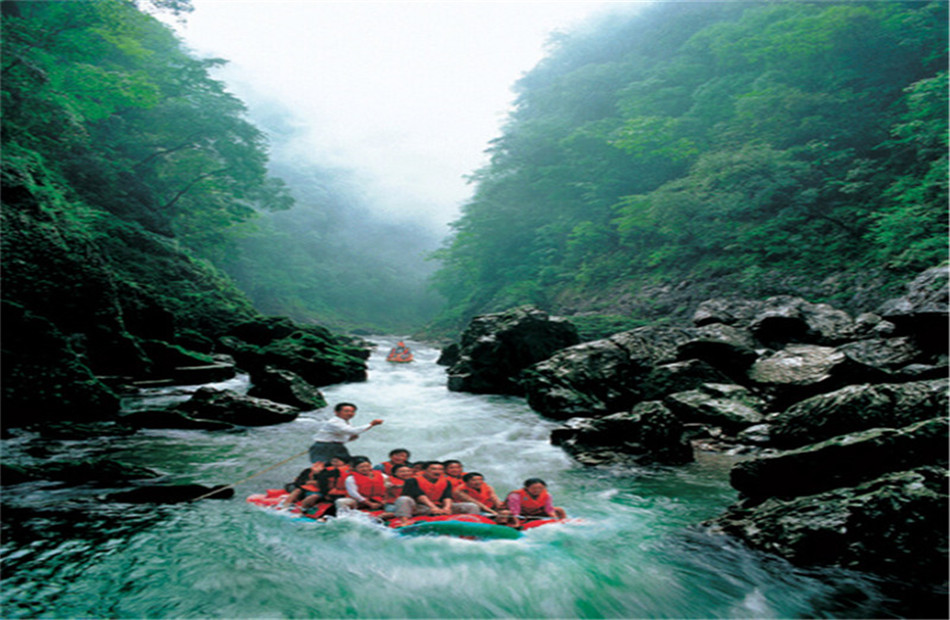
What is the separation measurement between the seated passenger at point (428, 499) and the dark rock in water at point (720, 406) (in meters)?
4.67

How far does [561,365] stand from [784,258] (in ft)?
31.0

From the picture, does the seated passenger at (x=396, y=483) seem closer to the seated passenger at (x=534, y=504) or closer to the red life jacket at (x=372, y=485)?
the red life jacket at (x=372, y=485)

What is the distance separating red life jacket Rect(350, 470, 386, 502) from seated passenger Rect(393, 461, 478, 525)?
0.80 ft

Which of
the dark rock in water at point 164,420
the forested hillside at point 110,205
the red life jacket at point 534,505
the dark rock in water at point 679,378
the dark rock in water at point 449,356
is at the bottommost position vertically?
the red life jacket at point 534,505

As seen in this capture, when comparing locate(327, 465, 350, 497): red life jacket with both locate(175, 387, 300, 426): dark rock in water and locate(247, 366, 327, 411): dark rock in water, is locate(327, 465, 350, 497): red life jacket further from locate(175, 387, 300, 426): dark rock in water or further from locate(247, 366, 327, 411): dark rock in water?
locate(247, 366, 327, 411): dark rock in water

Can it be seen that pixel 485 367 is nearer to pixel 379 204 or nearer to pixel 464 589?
pixel 464 589

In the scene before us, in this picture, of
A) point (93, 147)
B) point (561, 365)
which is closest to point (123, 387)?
point (561, 365)

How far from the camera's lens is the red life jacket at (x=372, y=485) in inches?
194

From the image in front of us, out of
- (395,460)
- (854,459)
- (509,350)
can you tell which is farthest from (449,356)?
(854,459)

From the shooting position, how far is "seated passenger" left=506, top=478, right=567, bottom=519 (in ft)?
15.6

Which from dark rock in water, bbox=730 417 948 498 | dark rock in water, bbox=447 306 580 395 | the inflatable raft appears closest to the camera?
dark rock in water, bbox=730 417 948 498

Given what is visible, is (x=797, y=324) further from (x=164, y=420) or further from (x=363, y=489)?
(x=164, y=420)

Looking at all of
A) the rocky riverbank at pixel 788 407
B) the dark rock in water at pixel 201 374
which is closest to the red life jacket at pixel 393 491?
the rocky riverbank at pixel 788 407

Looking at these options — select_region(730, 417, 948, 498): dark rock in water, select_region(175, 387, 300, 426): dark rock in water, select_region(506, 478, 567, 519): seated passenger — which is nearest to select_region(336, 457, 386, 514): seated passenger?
select_region(506, 478, 567, 519): seated passenger
